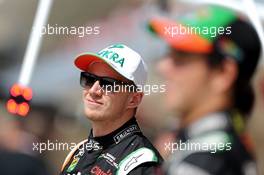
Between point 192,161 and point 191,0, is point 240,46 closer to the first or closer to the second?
point 192,161

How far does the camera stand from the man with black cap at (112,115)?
2207 mm

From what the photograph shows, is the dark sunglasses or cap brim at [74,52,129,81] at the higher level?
cap brim at [74,52,129,81]

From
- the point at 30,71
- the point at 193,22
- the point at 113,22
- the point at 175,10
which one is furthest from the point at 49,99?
the point at 193,22

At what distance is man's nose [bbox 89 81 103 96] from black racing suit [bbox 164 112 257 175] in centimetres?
86

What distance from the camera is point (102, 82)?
2340mm

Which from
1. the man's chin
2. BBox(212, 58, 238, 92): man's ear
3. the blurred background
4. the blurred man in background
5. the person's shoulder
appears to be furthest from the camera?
the blurred background

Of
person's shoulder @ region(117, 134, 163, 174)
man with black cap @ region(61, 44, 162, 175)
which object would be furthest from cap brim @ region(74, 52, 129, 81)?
person's shoulder @ region(117, 134, 163, 174)

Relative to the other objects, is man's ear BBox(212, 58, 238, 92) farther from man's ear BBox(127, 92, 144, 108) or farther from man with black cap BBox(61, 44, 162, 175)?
man's ear BBox(127, 92, 144, 108)

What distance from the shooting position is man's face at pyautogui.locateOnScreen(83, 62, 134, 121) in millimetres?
2273

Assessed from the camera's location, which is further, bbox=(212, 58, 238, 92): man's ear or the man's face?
the man's face

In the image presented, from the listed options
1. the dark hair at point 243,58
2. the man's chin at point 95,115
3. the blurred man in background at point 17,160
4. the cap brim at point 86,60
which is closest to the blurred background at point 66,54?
the blurred man in background at point 17,160

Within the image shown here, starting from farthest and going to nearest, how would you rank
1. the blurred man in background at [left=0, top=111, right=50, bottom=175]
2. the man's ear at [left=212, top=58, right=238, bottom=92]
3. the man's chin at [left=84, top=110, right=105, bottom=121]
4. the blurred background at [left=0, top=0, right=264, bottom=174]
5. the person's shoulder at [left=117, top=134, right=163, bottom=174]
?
the blurred background at [left=0, top=0, right=264, bottom=174]
the blurred man in background at [left=0, top=111, right=50, bottom=175]
the man's chin at [left=84, top=110, right=105, bottom=121]
the person's shoulder at [left=117, top=134, right=163, bottom=174]
the man's ear at [left=212, top=58, right=238, bottom=92]

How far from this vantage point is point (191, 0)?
4.25 meters

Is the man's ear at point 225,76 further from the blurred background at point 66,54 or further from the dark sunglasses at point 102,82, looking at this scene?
the blurred background at point 66,54
